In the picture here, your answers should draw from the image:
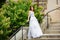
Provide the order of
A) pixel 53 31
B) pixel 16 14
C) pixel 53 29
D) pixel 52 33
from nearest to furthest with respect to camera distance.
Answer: pixel 52 33, pixel 53 31, pixel 16 14, pixel 53 29

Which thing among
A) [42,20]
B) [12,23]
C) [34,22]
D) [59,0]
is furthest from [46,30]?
[59,0]

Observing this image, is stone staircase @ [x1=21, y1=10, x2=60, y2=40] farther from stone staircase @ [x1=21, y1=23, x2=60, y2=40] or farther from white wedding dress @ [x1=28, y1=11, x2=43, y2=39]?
white wedding dress @ [x1=28, y1=11, x2=43, y2=39]

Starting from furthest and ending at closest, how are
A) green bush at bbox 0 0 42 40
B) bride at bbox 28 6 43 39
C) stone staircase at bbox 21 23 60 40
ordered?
green bush at bbox 0 0 42 40, stone staircase at bbox 21 23 60 40, bride at bbox 28 6 43 39


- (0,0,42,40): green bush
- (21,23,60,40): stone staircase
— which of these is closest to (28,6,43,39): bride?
(21,23,60,40): stone staircase

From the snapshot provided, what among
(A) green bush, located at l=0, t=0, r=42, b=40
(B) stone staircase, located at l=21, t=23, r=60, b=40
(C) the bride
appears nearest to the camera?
(C) the bride

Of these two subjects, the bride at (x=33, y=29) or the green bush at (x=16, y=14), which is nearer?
the bride at (x=33, y=29)

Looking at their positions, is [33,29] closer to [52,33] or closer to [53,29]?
[52,33]

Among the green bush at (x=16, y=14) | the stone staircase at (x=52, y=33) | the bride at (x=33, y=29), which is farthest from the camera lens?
Result: the green bush at (x=16, y=14)

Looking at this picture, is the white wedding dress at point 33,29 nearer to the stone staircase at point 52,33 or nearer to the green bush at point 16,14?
the stone staircase at point 52,33

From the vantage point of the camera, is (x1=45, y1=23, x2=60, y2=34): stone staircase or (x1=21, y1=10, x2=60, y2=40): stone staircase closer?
(x1=21, y1=10, x2=60, y2=40): stone staircase

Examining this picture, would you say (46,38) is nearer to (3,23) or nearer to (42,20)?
(3,23)

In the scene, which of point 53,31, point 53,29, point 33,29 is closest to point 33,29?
point 33,29

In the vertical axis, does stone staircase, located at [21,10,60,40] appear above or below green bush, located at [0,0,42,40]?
below

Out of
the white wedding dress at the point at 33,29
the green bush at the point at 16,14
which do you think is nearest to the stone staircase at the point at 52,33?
the white wedding dress at the point at 33,29
